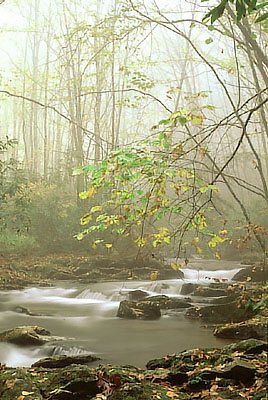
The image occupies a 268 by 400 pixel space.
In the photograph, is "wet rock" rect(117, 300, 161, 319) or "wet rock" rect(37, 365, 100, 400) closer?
"wet rock" rect(37, 365, 100, 400)

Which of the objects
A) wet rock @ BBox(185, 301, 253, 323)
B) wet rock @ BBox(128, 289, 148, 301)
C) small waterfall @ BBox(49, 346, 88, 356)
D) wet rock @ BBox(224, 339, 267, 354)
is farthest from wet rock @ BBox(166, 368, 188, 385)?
wet rock @ BBox(128, 289, 148, 301)

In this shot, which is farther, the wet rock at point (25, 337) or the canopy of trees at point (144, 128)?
the wet rock at point (25, 337)

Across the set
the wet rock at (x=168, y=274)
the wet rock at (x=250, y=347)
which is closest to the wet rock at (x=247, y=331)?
the wet rock at (x=250, y=347)

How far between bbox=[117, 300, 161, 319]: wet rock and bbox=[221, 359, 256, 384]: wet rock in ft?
13.3

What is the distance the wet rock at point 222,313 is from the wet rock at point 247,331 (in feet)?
2.43

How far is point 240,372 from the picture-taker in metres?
3.41

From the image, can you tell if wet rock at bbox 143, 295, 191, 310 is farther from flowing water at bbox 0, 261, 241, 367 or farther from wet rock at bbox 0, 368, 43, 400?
wet rock at bbox 0, 368, 43, 400

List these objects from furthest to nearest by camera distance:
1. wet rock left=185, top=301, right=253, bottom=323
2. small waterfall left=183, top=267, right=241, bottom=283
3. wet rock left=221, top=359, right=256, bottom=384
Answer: small waterfall left=183, top=267, right=241, bottom=283, wet rock left=185, top=301, right=253, bottom=323, wet rock left=221, top=359, right=256, bottom=384

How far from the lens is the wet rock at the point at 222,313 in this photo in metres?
6.45

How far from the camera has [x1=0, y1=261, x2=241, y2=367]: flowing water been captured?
18.4 feet

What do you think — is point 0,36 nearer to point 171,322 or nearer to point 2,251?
point 2,251

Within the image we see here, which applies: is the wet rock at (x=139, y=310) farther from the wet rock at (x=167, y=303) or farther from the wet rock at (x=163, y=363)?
the wet rock at (x=163, y=363)

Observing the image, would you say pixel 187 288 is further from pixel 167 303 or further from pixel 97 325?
pixel 97 325

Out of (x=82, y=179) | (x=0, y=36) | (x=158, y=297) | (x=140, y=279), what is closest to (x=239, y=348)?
(x=158, y=297)
